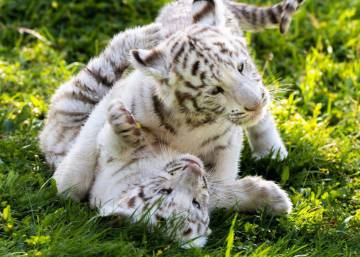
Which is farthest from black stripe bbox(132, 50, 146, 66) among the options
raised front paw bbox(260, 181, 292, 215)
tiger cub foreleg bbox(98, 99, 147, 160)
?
raised front paw bbox(260, 181, 292, 215)

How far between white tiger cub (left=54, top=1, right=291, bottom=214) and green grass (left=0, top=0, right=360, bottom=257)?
0.21m

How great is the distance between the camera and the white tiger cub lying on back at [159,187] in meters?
4.45

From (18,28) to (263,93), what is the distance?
3.52 metres

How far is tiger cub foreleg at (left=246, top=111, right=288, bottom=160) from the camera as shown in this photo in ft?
19.8

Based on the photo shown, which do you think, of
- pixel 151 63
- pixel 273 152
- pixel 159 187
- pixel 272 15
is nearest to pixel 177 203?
pixel 159 187

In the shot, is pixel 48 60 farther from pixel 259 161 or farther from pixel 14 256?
pixel 14 256

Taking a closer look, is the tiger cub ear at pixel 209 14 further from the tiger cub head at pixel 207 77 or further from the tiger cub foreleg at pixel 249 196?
the tiger cub foreleg at pixel 249 196

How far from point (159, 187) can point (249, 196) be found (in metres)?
0.73

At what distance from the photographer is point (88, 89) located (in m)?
5.91

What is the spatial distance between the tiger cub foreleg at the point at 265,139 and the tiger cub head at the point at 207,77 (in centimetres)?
114

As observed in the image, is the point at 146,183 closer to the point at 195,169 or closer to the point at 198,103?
the point at 195,169

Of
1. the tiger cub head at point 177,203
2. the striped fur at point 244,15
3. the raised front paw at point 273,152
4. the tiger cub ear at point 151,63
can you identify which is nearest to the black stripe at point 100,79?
the striped fur at point 244,15

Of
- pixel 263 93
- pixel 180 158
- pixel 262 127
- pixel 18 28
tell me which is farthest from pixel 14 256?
pixel 18 28

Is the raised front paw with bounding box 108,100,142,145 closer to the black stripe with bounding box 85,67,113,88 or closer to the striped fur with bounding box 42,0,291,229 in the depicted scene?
the striped fur with bounding box 42,0,291,229
